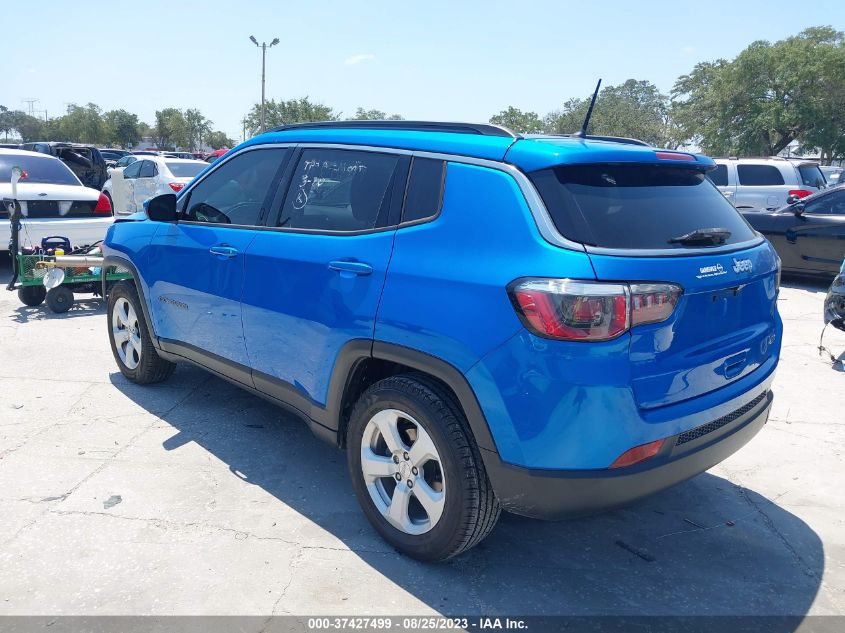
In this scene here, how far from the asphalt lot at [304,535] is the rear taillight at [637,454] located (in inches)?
28.4

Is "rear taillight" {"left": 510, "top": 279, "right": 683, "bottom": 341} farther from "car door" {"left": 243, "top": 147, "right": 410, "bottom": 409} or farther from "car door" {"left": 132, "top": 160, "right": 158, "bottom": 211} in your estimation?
"car door" {"left": 132, "top": 160, "right": 158, "bottom": 211}

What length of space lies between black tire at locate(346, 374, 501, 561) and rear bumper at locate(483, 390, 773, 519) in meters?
0.11

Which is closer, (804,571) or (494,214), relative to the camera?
(494,214)

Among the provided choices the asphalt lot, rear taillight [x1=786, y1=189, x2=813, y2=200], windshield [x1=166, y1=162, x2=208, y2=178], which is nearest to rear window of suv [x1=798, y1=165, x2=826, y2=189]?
rear taillight [x1=786, y1=189, x2=813, y2=200]

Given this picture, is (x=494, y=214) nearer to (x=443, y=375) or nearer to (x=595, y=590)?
(x=443, y=375)

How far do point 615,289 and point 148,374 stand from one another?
393 centimetres

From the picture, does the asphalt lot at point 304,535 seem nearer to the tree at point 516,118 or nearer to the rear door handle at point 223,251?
the rear door handle at point 223,251

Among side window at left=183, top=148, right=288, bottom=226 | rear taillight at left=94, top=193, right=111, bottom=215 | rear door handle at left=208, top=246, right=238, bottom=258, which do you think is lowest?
rear taillight at left=94, top=193, right=111, bottom=215

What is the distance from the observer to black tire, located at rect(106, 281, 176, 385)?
5007mm

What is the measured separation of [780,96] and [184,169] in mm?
35849

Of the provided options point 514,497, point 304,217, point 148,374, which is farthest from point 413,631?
point 148,374

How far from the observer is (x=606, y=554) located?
3.27 m

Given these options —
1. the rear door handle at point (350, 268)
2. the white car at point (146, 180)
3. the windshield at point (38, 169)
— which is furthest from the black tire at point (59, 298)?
the white car at point (146, 180)

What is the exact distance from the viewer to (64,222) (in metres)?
8.76
